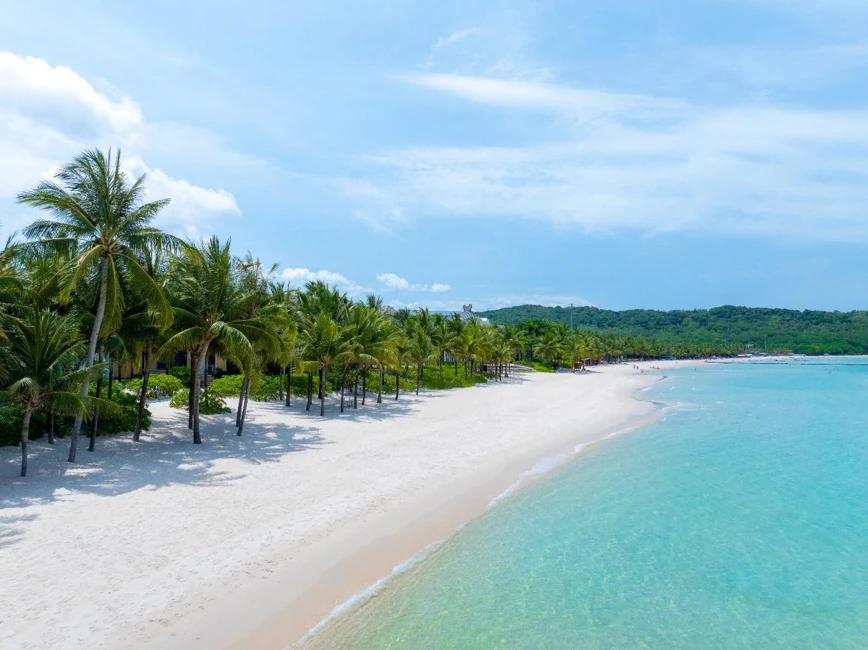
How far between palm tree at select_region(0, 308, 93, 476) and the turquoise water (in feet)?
30.1

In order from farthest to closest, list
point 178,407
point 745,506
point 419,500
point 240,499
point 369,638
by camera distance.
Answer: point 178,407 < point 745,506 < point 419,500 < point 240,499 < point 369,638

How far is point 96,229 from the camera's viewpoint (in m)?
13.7

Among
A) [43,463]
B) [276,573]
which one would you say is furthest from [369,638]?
[43,463]

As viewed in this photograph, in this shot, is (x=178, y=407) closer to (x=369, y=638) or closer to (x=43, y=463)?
(x=43, y=463)

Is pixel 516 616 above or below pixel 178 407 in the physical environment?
below

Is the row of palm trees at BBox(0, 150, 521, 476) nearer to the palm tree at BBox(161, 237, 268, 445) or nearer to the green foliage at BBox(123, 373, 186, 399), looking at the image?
the palm tree at BBox(161, 237, 268, 445)

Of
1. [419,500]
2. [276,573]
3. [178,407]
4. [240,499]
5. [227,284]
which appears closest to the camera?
[276,573]

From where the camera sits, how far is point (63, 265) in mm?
14070

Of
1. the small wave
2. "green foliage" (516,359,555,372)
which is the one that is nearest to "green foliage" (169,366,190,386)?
the small wave

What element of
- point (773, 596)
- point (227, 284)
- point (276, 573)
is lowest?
point (773, 596)

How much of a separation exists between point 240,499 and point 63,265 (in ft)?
27.3

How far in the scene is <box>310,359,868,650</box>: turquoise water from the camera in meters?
7.44

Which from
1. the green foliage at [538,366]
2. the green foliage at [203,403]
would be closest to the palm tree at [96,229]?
the green foliage at [203,403]

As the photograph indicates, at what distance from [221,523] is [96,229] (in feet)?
28.8
